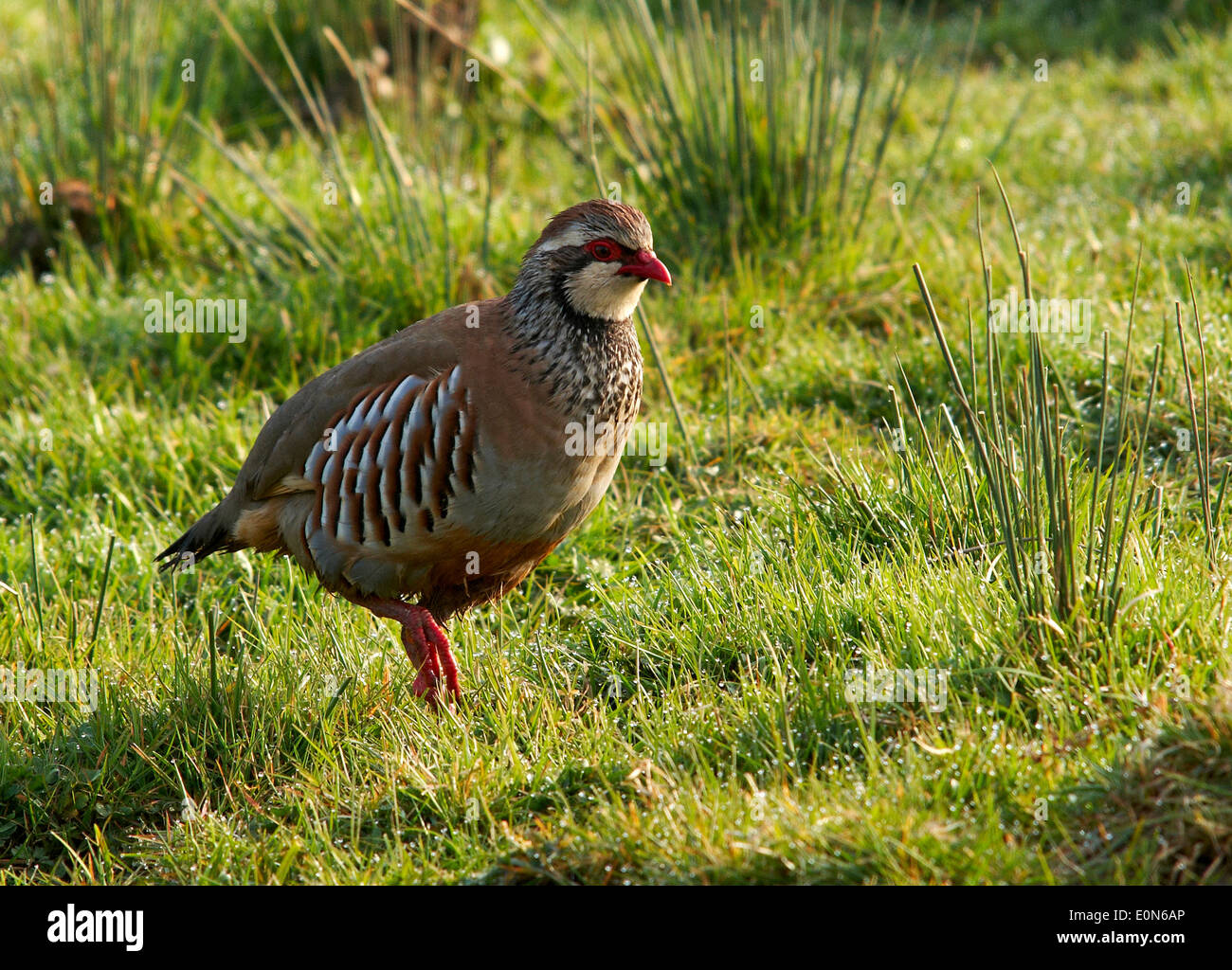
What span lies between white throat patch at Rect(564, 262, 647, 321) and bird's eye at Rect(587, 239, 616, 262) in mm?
16

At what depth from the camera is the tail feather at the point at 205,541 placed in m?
3.85

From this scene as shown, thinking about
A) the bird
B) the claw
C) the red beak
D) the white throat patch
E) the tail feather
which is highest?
the red beak

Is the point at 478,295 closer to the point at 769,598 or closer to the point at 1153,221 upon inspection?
the point at 769,598

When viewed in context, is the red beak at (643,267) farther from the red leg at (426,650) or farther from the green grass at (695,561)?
the red leg at (426,650)

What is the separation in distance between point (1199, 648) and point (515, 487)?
1.69 meters

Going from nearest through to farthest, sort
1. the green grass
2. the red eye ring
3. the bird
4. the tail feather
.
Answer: the green grass → the bird → the red eye ring → the tail feather

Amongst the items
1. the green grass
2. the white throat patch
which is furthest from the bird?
the green grass

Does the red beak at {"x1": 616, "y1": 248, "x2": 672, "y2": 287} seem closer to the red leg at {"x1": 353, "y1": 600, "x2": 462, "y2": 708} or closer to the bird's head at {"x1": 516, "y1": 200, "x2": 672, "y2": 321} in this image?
the bird's head at {"x1": 516, "y1": 200, "x2": 672, "y2": 321}

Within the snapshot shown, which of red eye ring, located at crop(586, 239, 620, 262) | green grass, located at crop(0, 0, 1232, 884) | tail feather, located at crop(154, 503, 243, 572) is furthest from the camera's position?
tail feather, located at crop(154, 503, 243, 572)

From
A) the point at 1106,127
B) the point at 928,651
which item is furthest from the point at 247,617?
the point at 1106,127

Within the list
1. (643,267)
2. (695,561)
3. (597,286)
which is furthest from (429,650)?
(643,267)

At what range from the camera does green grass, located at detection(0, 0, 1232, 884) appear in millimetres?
2611

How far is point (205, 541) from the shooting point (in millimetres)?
3889
